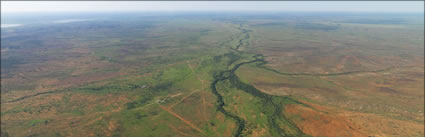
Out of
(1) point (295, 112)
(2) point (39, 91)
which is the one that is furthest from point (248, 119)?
(2) point (39, 91)

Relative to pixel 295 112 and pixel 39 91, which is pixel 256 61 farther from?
pixel 39 91

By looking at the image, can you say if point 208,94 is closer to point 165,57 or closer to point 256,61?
point 256,61

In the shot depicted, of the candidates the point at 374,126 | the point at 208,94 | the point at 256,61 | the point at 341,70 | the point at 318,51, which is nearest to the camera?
the point at 374,126

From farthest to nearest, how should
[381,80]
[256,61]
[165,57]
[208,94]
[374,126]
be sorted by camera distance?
[165,57]
[256,61]
[381,80]
[208,94]
[374,126]

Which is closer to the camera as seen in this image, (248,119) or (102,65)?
(248,119)

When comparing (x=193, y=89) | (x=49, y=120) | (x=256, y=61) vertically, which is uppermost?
(x=256, y=61)

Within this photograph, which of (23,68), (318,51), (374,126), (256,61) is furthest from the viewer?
(318,51)

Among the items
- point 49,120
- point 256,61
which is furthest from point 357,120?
point 49,120

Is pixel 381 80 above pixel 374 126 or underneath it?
above

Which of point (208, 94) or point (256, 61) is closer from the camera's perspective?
point (208, 94)
